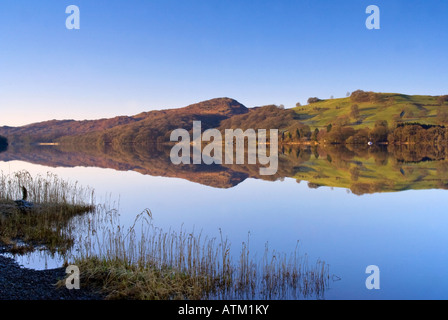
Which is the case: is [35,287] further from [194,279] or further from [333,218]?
[333,218]

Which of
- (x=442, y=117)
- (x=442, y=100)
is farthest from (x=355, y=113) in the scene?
(x=442, y=100)

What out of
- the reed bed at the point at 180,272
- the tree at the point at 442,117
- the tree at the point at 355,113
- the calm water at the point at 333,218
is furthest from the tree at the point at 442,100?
the reed bed at the point at 180,272

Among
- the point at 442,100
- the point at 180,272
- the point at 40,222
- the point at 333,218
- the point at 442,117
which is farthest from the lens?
the point at 442,100

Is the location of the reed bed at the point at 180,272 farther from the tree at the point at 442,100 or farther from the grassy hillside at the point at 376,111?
the tree at the point at 442,100

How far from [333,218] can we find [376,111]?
452ft

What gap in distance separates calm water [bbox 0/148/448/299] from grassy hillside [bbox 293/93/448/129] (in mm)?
98800

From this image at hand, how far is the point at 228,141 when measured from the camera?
139 meters

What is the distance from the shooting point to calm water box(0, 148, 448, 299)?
9.30 meters

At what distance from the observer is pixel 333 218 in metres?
16.2

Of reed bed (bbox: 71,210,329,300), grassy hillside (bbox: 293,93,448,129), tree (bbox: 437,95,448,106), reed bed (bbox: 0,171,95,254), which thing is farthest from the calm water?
tree (bbox: 437,95,448,106)

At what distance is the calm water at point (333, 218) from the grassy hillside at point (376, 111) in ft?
324

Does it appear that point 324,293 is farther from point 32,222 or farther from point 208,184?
point 208,184
